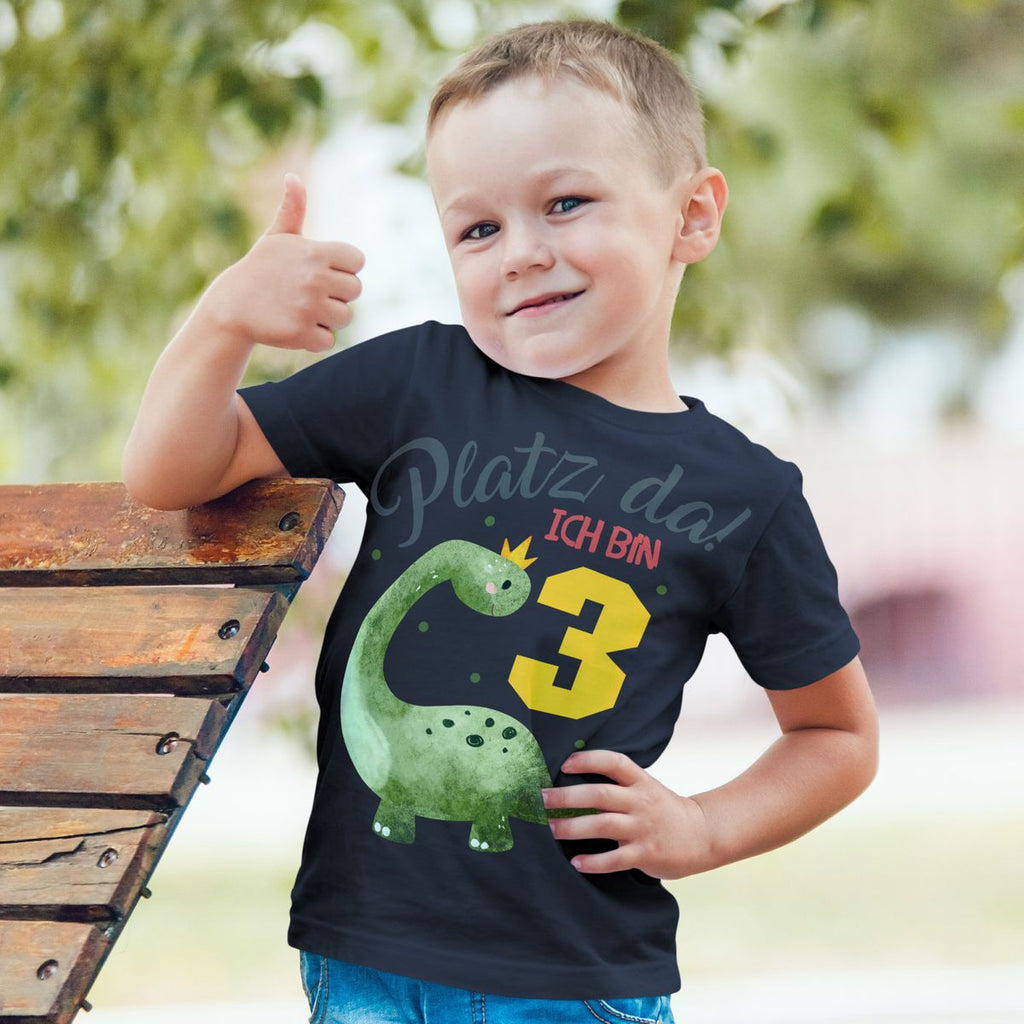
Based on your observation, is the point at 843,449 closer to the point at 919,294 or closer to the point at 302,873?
the point at 919,294

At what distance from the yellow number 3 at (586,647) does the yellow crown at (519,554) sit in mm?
26

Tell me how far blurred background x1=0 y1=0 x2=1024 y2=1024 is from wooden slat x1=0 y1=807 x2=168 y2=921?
177 cm

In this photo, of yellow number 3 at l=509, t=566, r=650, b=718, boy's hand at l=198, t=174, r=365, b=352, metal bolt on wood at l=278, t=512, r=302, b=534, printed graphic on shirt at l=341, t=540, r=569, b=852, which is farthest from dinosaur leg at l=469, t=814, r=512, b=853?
boy's hand at l=198, t=174, r=365, b=352

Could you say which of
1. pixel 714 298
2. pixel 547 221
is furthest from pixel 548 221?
pixel 714 298

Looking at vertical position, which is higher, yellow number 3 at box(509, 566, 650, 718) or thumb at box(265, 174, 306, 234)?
thumb at box(265, 174, 306, 234)

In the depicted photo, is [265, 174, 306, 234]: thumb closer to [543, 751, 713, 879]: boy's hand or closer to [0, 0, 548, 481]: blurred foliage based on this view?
[543, 751, 713, 879]: boy's hand

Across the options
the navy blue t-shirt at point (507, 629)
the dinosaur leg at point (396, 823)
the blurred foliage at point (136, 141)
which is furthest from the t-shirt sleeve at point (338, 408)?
the blurred foliage at point (136, 141)

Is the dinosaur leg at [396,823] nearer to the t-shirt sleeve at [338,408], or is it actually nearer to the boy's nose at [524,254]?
the t-shirt sleeve at [338,408]

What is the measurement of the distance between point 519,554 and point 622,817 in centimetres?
26

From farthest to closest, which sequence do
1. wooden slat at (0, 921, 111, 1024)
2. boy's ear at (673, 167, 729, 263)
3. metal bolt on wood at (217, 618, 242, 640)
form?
boy's ear at (673, 167, 729, 263) → metal bolt on wood at (217, 618, 242, 640) → wooden slat at (0, 921, 111, 1024)

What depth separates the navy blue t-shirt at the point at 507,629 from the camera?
1.24 m

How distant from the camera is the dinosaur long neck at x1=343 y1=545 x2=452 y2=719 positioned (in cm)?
130

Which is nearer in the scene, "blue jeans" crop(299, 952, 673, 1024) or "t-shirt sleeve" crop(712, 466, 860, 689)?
"blue jeans" crop(299, 952, 673, 1024)

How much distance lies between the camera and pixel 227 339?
4.15 feet
